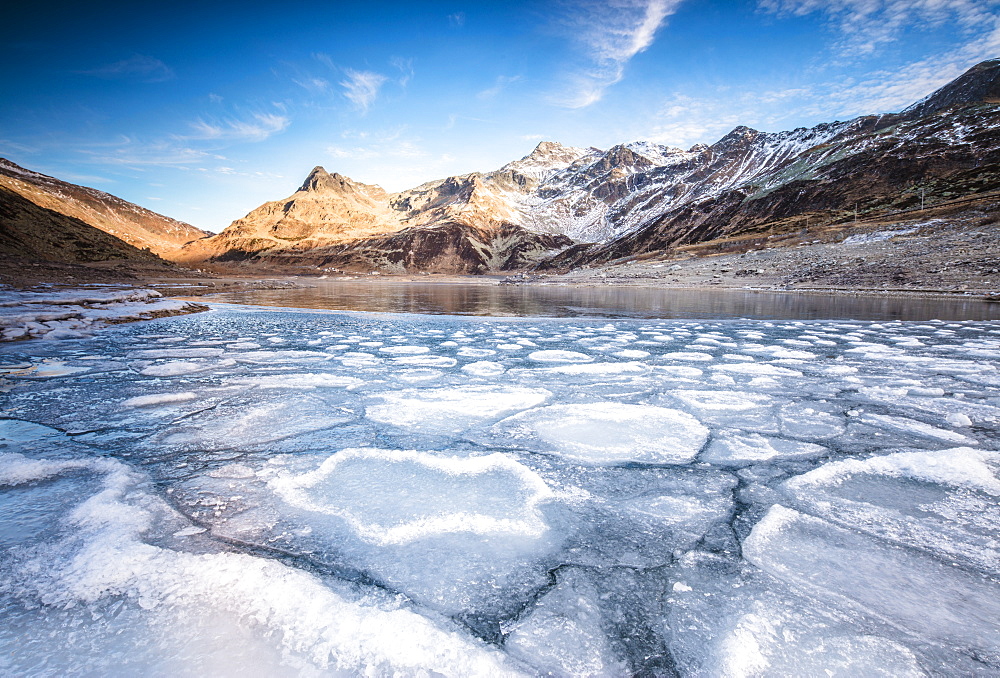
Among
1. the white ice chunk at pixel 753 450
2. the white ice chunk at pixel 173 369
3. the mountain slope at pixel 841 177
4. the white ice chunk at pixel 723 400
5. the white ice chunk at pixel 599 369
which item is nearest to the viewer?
the white ice chunk at pixel 753 450

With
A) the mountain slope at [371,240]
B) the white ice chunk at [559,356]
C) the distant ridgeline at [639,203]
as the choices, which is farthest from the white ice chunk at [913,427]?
the mountain slope at [371,240]

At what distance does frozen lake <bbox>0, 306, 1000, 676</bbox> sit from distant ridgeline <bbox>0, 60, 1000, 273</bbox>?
147 feet

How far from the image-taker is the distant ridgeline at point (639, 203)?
57312 mm

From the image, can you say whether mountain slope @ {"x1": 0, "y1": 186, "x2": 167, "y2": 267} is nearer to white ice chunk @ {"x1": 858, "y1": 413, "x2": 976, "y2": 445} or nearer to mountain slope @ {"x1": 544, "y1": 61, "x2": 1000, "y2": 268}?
white ice chunk @ {"x1": 858, "y1": 413, "x2": 976, "y2": 445}

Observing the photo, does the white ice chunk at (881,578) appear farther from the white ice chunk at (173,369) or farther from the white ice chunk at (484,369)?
the white ice chunk at (173,369)

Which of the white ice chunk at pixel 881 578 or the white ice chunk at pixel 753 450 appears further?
A: the white ice chunk at pixel 753 450

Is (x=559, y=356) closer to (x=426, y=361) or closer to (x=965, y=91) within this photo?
(x=426, y=361)

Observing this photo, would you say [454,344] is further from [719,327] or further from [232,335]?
[719,327]

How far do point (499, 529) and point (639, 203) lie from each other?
15357cm

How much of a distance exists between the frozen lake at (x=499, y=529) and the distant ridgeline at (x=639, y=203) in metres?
44.8

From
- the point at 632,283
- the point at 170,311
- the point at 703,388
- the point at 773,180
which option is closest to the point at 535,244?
the point at 773,180

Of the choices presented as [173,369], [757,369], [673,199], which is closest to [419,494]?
[173,369]

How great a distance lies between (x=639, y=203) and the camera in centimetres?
14050

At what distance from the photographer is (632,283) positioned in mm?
41500
